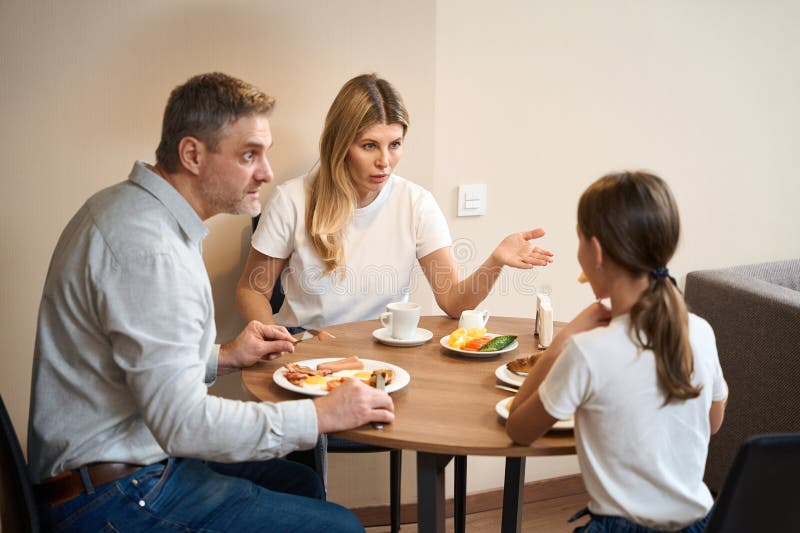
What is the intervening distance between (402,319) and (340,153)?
0.62m

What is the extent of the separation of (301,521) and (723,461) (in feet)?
6.20

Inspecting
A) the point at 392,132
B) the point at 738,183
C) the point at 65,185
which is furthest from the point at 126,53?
the point at 738,183

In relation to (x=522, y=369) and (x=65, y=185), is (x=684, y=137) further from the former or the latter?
(x=65, y=185)

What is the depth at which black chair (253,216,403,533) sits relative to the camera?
2201 mm

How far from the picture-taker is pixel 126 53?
227 cm

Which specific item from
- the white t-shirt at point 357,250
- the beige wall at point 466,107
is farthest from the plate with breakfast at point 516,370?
the beige wall at point 466,107

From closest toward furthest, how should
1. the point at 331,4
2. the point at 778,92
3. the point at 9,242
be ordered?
the point at 9,242
the point at 331,4
the point at 778,92

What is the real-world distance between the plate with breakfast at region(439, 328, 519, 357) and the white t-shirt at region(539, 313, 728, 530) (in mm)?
518

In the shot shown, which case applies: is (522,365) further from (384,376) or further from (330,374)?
(330,374)

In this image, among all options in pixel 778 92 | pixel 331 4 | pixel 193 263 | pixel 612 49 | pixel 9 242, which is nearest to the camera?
pixel 193 263

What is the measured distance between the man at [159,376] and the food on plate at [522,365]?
13.0 inches

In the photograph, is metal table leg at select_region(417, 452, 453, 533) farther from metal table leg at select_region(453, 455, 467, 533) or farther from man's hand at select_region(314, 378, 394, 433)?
metal table leg at select_region(453, 455, 467, 533)

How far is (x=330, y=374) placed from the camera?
165 cm

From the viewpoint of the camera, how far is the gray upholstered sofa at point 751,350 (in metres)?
2.50
